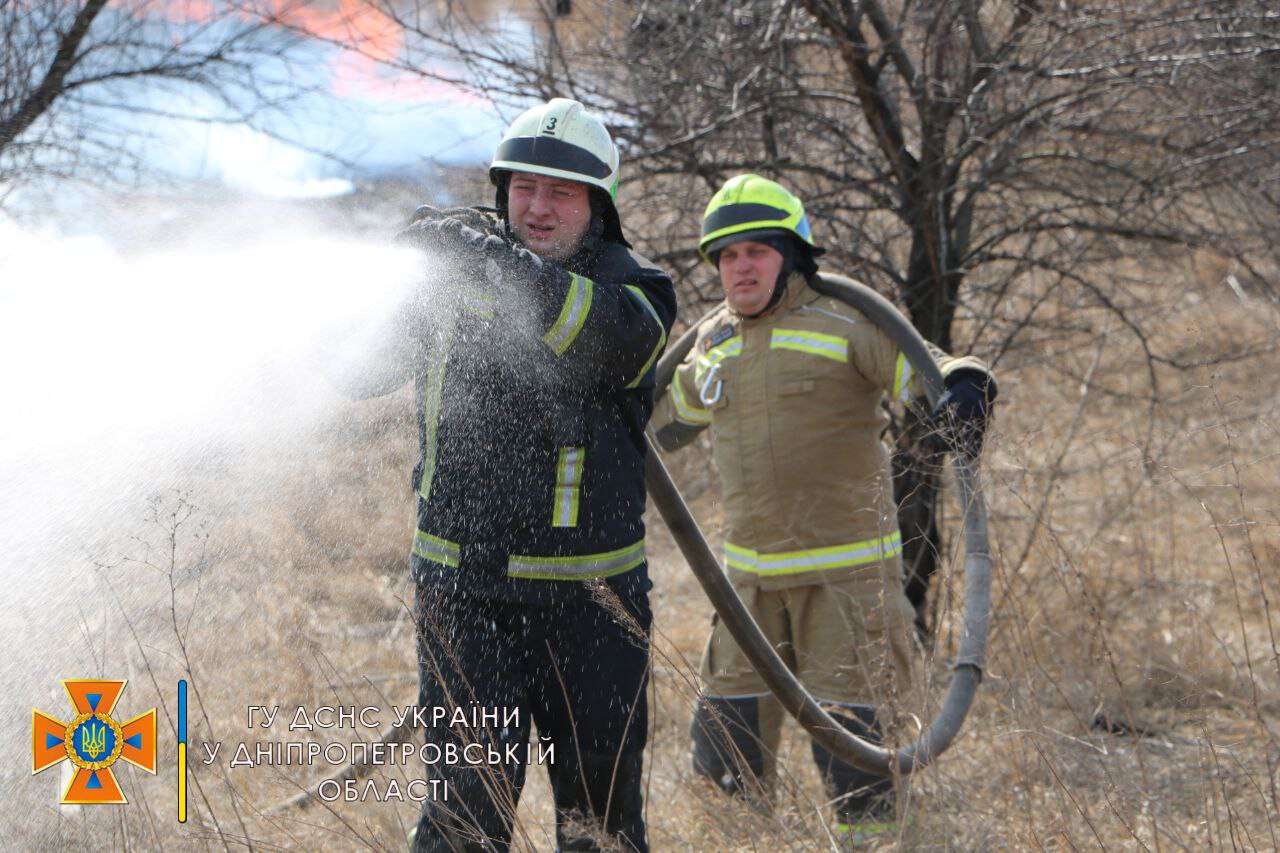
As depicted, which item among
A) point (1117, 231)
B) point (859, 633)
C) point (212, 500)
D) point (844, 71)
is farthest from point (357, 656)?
point (1117, 231)

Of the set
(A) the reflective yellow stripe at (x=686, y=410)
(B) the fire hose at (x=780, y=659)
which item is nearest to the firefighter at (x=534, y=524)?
(B) the fire hose at (x=780, y=659)

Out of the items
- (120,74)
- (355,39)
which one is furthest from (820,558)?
(120,74)

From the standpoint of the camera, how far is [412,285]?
9.34 ft

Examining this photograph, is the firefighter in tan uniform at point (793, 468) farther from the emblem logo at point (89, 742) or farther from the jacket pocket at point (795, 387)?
the emblem logo at point (89, 742)

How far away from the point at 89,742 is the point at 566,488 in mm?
1522

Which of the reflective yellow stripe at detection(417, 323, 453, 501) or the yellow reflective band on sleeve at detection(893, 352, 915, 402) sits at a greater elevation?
the yellow reflective band on sleeve at detection(893, 352, 915, 402)

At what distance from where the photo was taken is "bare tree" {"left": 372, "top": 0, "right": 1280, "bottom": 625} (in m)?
4.70

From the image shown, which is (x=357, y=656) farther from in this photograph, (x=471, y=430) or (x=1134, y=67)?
(x=1134, y=67)

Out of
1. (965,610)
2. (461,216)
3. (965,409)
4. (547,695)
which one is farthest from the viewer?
(965,610)

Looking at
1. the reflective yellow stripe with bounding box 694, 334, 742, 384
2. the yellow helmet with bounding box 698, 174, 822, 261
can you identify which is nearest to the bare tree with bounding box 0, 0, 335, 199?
the yellow helmet with bounding box 698, 174, 822, 261

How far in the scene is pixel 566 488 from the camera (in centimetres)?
263

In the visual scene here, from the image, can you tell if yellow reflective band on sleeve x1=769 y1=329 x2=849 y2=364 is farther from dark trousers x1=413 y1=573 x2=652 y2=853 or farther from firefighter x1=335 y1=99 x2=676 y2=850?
dark trousers x1=413 y1=573 x2=652 y2=853

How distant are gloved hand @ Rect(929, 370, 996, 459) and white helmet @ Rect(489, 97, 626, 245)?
1169 millimetres

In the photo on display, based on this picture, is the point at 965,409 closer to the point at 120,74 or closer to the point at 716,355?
the point at 716,355
